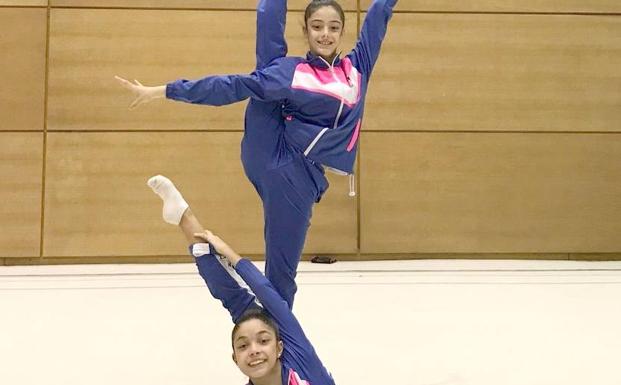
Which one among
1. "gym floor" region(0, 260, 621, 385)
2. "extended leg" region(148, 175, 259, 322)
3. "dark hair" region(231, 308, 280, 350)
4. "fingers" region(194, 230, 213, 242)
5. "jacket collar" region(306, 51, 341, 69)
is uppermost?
"jacket collar" region(306, 51, 341, 69)

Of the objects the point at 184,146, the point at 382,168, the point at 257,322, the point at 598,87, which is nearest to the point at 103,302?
the point at 184,146

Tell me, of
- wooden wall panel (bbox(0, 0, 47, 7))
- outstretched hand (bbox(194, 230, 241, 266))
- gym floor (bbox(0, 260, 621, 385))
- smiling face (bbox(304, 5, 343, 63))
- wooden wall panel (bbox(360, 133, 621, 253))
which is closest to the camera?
outstretched hand (bbox(194, 230, 241, 266))

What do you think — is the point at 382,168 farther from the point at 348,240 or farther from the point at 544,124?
the point at 544,124

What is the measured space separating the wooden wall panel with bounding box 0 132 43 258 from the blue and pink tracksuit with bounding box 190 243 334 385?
2.25m

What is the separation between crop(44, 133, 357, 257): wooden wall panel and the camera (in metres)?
3.53

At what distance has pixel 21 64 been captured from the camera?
3506mm

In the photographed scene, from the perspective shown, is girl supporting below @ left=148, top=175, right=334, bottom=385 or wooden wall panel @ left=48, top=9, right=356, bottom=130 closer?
girl supporting below @ left=148, top=175, right=334, bottom=385

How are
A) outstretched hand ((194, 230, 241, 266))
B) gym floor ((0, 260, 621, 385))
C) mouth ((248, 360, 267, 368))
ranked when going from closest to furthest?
mouth ((248, 360, 267, 368)), outstretched hand ((194, 230, 241, 266)), gym floor ((0, 260, 621, 385))

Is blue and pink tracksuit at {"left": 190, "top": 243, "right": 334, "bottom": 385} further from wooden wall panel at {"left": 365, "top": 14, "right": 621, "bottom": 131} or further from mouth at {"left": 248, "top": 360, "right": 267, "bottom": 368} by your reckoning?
wooden wall panel at {"left": 365, "top": 14, "right": 621, "bottom": 131}

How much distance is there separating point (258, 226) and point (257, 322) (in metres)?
2.12

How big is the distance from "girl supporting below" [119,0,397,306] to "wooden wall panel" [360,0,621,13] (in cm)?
202

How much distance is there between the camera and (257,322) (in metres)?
1.48

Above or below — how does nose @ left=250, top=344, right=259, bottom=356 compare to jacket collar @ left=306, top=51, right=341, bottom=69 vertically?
below

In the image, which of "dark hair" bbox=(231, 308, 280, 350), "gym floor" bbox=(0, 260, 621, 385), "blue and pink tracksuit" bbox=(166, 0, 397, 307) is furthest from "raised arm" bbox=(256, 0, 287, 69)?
"gym floor" bbox=(0, 260, 621, 385)
